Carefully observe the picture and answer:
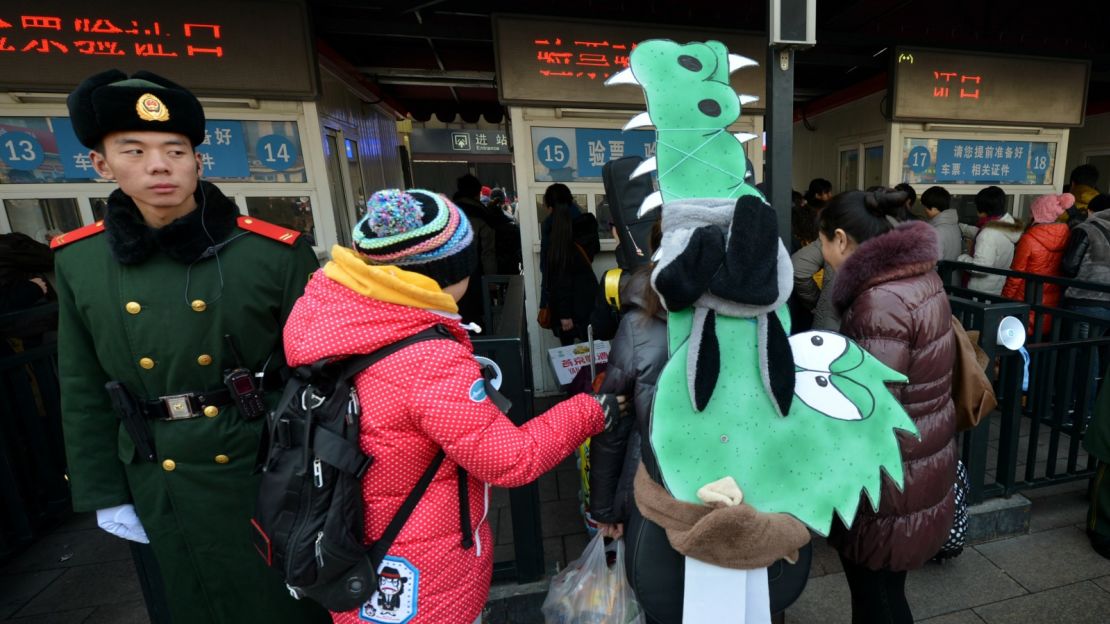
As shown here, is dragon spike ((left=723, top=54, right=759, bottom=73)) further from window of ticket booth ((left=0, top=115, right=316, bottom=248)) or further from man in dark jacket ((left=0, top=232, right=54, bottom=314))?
man in dark jacket ((left=0, top=232, right=54, bottom=314))

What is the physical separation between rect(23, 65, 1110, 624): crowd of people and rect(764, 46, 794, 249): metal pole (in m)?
0.30

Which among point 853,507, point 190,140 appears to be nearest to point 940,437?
point 853,507

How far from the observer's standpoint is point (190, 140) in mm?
1354

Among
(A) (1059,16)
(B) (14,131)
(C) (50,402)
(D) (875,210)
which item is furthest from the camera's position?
(A) (1059,16)

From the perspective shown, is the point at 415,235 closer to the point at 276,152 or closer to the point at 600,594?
the point at 600,594

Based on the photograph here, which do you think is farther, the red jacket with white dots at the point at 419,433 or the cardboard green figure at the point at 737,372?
the cardboard green figure at the point at 737,372

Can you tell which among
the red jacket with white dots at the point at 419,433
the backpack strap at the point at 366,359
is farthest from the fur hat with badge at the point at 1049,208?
the backpack strap at the point at 366,359

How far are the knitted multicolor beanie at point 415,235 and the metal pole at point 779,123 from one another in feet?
3.28

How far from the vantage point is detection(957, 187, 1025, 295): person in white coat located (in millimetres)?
3967

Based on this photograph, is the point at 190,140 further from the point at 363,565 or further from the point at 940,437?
the point at 940,437

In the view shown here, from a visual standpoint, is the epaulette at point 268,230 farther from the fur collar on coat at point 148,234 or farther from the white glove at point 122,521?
the white glove at point 122,521

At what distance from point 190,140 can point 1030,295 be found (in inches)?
189

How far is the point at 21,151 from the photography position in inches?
139

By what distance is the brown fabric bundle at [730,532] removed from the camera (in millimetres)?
1115
